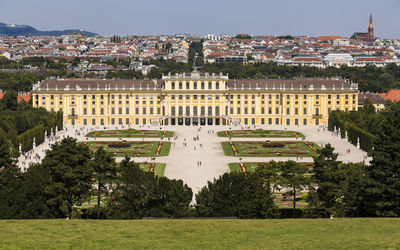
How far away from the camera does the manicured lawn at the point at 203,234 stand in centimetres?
2608

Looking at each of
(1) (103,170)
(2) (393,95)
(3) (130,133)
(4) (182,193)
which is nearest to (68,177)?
(1) (103,170)

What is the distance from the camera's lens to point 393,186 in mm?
37531

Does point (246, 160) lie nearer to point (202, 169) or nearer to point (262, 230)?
point (202, 169)

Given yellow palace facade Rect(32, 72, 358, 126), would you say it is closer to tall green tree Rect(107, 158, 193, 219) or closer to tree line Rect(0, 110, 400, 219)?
tree line Rect(0, 110, 400, 219)

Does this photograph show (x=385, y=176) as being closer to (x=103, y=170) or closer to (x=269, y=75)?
(x=103, y=170)

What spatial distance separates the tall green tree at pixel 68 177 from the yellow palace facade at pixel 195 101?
207ft

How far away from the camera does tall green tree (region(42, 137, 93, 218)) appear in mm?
40191

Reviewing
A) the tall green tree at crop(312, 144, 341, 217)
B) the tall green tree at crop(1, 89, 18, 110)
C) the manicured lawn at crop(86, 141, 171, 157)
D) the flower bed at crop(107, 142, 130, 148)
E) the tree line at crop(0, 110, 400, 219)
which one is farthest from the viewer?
the tall green tree at crop(1, 89, 18, 110)

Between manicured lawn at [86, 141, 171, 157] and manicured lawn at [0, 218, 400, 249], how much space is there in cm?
4213

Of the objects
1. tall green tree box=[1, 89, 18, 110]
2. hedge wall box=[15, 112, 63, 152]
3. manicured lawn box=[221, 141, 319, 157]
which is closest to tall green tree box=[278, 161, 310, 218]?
manicured lawn box=[221, 141, 319, 157]

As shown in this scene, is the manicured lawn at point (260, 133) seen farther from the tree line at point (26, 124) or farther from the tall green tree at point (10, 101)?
the tall green tree at point (10, 101)

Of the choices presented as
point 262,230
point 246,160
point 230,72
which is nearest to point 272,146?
point 246,160

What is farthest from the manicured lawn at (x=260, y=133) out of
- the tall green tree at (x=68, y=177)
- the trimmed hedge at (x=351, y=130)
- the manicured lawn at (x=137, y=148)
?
the tall green tree at (x=68, y=177)

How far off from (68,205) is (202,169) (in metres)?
23.5
